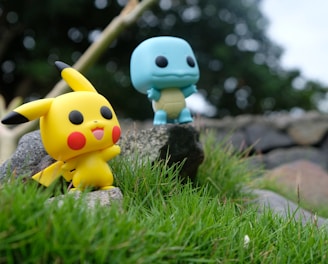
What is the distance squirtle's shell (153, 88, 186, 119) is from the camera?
97.8 inches

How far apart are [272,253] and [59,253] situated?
28.8 inches

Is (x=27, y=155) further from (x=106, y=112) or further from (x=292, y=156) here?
(x=292, y=156)

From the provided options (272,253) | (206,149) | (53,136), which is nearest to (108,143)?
(53,136)

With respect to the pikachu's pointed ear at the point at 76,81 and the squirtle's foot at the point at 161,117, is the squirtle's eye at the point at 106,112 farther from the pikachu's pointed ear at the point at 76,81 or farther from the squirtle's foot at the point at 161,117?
the squirtle's foot at the point at 161,117

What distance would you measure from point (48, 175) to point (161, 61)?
2.93ft

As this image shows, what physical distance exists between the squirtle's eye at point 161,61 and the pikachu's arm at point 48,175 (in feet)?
2.64

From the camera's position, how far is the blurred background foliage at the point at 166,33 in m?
6.92

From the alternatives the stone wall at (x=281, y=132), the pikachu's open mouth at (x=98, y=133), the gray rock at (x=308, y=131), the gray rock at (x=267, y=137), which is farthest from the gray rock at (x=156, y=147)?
the gray rock at (x=308, y=131)

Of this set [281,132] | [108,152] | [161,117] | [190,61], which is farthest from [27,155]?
[281,132]

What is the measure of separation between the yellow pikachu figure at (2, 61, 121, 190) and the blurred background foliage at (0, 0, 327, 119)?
4.87 meters

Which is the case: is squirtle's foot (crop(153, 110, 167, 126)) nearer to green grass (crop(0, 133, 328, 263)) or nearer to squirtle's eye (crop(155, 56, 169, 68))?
squirtle's eye (crop(155, 56, 169, 68))

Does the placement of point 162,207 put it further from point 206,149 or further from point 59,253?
point 206,149

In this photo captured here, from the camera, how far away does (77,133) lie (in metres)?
1.70

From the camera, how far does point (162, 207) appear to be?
1666 millimetres
